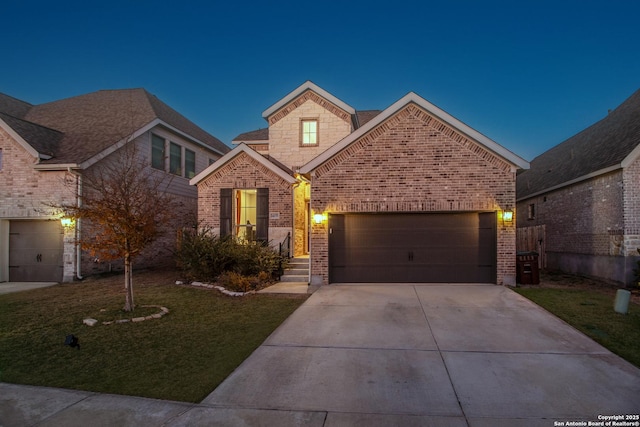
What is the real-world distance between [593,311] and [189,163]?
17.4 metres

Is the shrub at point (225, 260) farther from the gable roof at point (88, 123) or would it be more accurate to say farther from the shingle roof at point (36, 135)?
the shingle roof at point (36, 135)

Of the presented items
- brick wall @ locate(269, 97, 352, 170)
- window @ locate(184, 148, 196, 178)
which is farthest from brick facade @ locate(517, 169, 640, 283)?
window @ locate(184, 148, 196, 178)

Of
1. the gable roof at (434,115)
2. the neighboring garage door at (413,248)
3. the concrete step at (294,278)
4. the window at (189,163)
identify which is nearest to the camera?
the gable roof at (434,115)

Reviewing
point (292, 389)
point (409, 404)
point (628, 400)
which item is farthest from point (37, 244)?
point (628, 400)

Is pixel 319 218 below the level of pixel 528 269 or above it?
above

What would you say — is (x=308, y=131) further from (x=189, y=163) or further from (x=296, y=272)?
(x=296, y=272)

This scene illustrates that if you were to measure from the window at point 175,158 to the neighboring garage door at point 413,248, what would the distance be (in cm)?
973

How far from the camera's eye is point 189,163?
18000mm

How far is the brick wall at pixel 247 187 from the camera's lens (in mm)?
13508

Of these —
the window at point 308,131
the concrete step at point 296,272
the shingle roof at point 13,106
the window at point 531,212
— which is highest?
the shingle roof at point 13,106

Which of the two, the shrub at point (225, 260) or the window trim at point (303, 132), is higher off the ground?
the window trim at point (303, 132)

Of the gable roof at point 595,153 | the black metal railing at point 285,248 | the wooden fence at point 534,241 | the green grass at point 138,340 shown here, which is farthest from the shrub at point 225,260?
the wooden fence at point 534,241

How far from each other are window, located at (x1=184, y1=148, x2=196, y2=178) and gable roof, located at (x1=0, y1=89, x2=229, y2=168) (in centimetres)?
72

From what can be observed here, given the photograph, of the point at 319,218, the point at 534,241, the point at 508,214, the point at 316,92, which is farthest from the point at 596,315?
the point at 316,92
